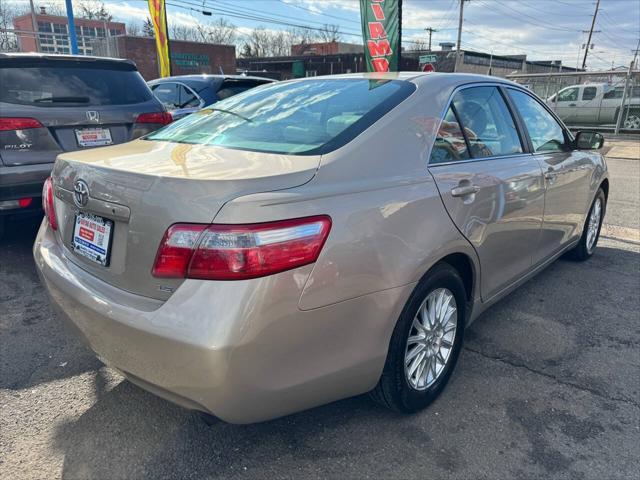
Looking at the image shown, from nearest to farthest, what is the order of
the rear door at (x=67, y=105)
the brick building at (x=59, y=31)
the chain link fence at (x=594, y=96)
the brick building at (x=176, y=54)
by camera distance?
the rear door at (x=67, y=105) → the chain link fence at (x=594, y=96) → the brick building at (x=176, y=54) → the brick building at (x=59, y=31)

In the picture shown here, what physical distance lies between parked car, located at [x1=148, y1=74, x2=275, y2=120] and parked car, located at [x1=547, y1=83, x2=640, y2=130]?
14.0 metres

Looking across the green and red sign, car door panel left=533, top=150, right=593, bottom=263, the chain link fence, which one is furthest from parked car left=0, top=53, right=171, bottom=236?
the chain link fence

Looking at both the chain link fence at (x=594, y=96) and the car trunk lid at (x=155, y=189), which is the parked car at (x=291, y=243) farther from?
the chain link fence at (x=594, y=96)

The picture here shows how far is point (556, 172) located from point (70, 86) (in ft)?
13.6

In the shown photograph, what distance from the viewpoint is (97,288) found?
204cm

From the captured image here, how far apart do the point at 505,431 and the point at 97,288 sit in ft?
6.42

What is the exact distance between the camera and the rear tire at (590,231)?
464 centimetres

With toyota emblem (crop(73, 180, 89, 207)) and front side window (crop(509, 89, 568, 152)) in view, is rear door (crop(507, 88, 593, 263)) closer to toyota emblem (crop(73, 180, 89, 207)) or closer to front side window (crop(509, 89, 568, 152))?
front side window (crop(509, 89, 568, 152))

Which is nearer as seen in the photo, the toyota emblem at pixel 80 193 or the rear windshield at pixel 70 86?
the toyota emblem at pixel 80 193

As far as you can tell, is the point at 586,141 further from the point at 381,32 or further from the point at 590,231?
the point at 381,32

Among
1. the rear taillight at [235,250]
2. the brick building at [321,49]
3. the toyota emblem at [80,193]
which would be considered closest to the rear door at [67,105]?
the toyota emblem at [80,193]

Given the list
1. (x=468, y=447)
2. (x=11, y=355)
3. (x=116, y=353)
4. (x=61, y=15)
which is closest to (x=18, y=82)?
(x=11, y=355)

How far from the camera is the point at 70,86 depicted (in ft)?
14.7

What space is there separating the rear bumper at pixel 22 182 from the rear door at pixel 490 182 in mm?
3308
